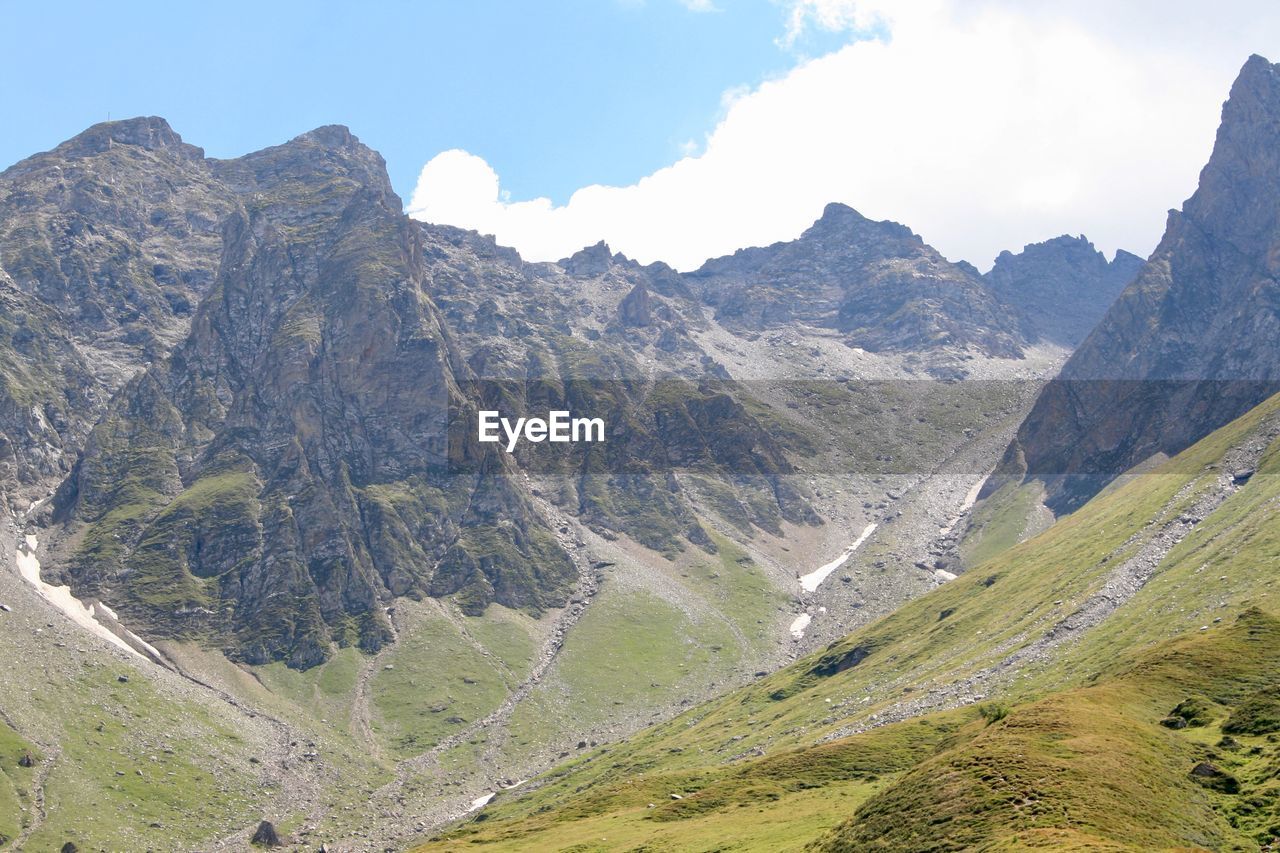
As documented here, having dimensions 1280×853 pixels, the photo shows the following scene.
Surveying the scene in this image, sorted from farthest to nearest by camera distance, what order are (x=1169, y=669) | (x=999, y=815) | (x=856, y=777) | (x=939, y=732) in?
(x=939, y=732)
(x=856, y=777)
(x=1169, y=669)
(x=999, y=815)

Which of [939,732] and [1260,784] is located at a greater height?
[1260,784]

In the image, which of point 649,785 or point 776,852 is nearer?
point 776,852

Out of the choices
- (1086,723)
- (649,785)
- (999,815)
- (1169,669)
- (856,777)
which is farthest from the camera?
(649,785)

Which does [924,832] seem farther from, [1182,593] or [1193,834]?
[1182,593]

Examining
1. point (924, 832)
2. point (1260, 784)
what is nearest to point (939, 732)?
point (1260, 784)

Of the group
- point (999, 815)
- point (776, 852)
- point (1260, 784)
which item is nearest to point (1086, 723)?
point (1260, 784)

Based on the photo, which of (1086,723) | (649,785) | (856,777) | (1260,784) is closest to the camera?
(1260,784)

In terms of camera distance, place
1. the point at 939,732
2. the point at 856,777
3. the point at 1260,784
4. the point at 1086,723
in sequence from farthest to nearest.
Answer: the point at 939,732, the point at 856,777, the point at 1086,723, the point at 1260,784

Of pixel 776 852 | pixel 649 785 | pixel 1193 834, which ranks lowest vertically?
pixel 649 785

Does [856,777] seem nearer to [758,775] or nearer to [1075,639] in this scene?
[758,775]
